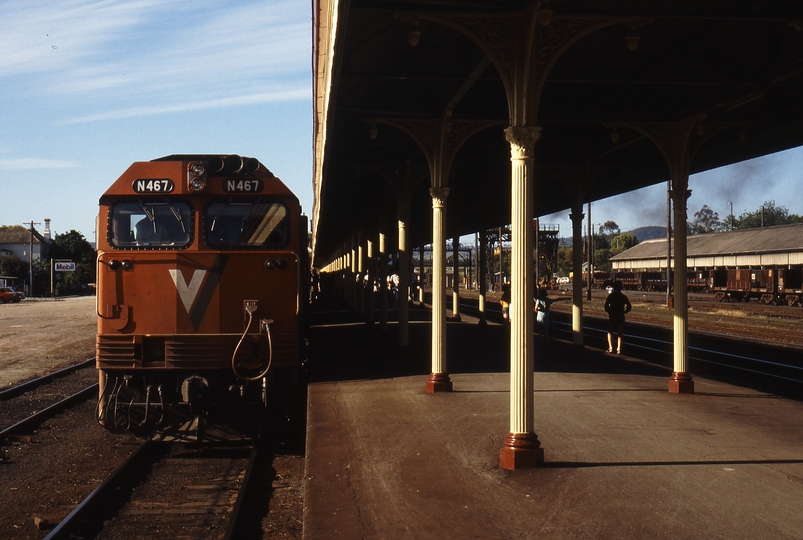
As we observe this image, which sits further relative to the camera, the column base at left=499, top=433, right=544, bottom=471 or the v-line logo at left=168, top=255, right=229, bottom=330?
the v-line logo at left=168, top=255, right=229, bottom=330

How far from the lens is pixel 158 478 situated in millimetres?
9695

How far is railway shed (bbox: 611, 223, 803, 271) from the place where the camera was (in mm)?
59188

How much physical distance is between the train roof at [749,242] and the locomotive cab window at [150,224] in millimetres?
55344

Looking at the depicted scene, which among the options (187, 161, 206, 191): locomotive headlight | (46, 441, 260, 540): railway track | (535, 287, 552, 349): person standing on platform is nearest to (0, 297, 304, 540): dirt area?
(46, 441, 260, 540): railway track

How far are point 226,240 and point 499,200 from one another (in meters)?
16.1

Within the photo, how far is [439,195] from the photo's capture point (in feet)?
41.7

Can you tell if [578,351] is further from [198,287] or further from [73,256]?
[73,256]

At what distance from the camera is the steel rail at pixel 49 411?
39.1 feet

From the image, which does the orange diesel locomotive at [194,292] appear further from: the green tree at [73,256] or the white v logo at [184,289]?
the green tree at [73,256]

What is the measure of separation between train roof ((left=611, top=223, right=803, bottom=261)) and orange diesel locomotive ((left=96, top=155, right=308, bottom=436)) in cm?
5471

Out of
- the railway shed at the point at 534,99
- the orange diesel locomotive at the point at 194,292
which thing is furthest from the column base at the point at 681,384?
the orange diesel locomotive at the point at 194,292

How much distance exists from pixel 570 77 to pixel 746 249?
192ft

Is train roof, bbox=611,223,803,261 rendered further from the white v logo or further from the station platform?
the white v logo

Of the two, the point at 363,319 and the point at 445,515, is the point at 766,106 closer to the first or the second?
the point at 445,515
